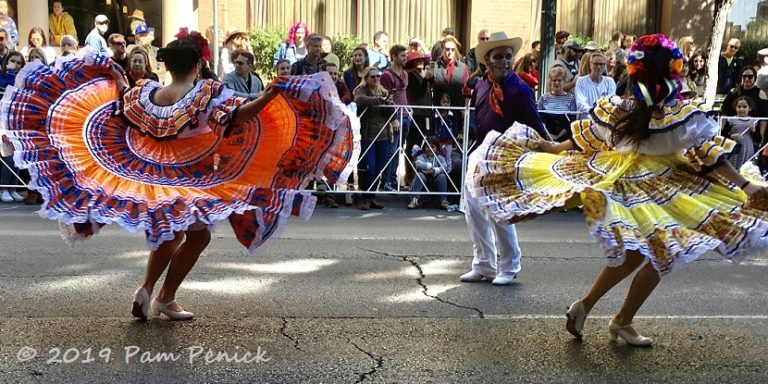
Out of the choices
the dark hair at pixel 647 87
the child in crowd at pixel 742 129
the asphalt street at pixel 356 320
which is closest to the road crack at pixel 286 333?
the asphalt street at pixel 356 320

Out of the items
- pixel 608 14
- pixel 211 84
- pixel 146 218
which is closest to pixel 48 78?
pixel 211 84

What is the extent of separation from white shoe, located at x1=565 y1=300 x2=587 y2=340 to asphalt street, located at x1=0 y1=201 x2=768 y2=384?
0.08 meters

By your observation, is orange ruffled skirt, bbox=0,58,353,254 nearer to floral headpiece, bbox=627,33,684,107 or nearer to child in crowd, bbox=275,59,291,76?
floral headpiece, bbox=627,33,684,107

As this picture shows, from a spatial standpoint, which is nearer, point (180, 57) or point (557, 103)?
point (180, 57)

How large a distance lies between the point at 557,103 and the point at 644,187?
6019 mm

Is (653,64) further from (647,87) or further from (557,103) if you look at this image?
(557,103)

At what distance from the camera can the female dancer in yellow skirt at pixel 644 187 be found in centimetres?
462

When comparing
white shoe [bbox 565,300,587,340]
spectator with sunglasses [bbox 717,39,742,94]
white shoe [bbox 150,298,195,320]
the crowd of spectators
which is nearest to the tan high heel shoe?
white shoe [bbox 565,300,587,340]

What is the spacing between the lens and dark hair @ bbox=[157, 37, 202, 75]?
5328mm

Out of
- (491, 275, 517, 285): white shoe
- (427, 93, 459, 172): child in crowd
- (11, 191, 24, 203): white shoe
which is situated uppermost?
(427, 93, 459, 172): child in crowd

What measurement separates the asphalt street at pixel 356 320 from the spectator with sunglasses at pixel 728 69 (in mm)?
7497

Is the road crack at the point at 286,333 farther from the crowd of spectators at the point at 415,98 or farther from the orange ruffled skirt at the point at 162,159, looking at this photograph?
the crowd of spectators at the point at 415,98

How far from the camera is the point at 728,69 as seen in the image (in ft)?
48.8

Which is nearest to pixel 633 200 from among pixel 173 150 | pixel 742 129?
pixel 173 150
